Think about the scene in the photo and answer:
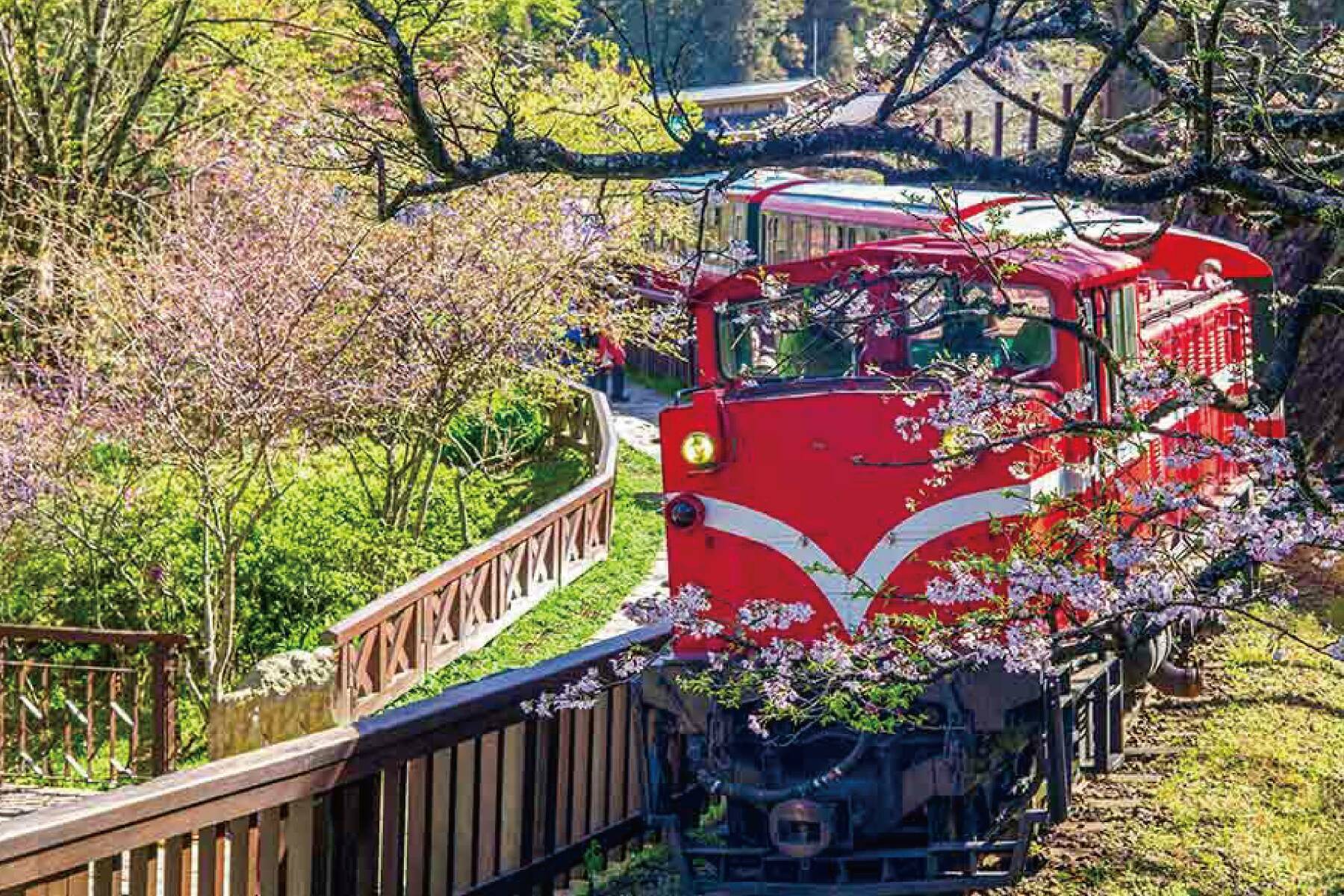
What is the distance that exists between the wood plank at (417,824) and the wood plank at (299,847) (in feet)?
1.96

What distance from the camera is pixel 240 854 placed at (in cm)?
678

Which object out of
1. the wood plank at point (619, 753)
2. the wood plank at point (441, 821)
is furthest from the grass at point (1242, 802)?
the wood plank at point (441, 821)

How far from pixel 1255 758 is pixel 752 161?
6.68m

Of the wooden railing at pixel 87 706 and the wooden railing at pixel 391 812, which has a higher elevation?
the wooden railing at pixel 391 812

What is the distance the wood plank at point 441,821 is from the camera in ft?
25.5

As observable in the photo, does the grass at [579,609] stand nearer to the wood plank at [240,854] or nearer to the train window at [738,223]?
the train window at [738,223]

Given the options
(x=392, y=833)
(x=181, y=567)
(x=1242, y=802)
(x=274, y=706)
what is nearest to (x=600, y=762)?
(x=392, y=833)

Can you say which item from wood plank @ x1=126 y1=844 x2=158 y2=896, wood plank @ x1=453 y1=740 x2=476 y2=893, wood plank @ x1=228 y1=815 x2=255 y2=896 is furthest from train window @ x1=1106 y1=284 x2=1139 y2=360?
wood plank @ x1=126 y1=844 x2=158 y2=896

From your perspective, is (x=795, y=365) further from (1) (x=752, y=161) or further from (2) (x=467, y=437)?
(2) (x=467, y=437)

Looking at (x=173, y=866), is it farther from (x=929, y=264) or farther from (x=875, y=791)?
(x=929, y=264)

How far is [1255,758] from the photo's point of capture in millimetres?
11375

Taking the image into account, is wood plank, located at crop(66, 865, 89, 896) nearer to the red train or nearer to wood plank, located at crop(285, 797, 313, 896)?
wood plank, located at crop(285, 797, 313, 896)

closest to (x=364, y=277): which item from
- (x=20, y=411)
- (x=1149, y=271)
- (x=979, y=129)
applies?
(x=20, y=411)

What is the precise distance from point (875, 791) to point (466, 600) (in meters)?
8.10
